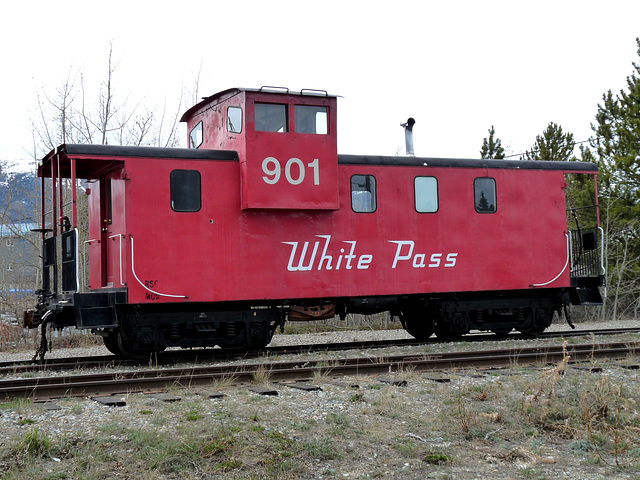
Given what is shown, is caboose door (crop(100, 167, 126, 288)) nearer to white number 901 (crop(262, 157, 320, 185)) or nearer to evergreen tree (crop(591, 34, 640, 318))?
white number 901 (crop(262, 157, 320, 185))

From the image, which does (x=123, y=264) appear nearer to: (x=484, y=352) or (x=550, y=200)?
(x=484, y=352)

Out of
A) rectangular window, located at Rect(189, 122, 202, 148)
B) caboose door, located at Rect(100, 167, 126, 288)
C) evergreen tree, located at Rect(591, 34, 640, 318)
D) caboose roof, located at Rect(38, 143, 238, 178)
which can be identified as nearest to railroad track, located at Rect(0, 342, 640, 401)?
caboose door, located at Rect(100, 167, 126, 288)

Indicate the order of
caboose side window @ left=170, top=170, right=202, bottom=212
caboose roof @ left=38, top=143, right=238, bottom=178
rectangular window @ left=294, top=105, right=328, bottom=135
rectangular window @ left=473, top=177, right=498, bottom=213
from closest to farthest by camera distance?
caboose roof @ left=38, top=143, right=238, bottom=178 < caboose side window @ left=170, top=170, right=202, bottom=212 < rectangular window @ left=294, top=105, right=328, bottom=135 < rectangular window @ left=473, top=177, right=498, bottom=213

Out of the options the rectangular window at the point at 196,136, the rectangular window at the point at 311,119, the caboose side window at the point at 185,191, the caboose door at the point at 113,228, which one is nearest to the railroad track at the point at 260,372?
the caboose door at the point at 113,228

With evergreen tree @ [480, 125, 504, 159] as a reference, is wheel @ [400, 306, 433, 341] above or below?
below

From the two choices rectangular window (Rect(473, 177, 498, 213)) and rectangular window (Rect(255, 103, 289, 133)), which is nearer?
rectangular window (Rect(255, 103, 289, 133))

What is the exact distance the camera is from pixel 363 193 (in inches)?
497

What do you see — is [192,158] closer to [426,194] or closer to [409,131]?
[426,194]

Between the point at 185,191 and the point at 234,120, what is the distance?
1591mm

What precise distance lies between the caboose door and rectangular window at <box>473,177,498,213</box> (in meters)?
6.84

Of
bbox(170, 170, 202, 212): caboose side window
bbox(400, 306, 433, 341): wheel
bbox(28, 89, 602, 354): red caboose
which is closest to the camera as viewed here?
bbox(28, 89, 602, 354): red caboose

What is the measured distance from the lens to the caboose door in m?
11.1

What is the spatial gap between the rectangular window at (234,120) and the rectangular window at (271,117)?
0.32 m

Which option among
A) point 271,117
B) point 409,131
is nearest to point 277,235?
point 271,117
